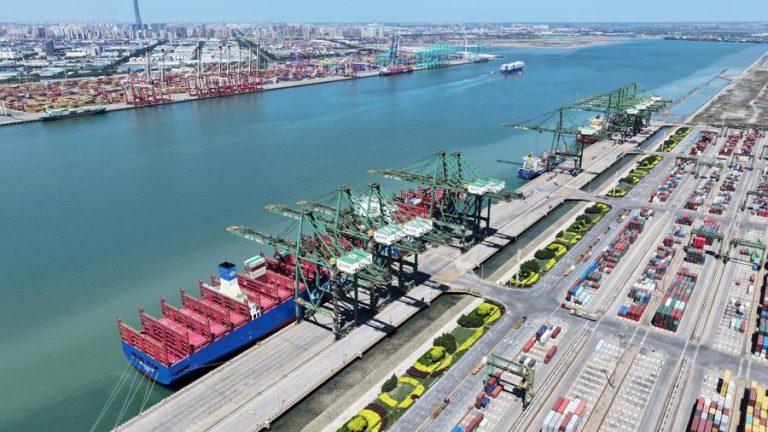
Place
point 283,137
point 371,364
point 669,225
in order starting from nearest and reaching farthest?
point 371,364, point 669,225, point 283,137

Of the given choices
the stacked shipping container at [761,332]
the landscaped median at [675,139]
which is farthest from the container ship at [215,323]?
the landscaped median at [675,139]

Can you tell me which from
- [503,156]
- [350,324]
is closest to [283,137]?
[503,156]

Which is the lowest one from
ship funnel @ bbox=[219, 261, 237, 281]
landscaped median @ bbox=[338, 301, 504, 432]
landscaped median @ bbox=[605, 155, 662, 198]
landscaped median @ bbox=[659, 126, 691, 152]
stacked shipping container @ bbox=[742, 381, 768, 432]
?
landscaped median @ bbox=[338, 301, 504, 432]

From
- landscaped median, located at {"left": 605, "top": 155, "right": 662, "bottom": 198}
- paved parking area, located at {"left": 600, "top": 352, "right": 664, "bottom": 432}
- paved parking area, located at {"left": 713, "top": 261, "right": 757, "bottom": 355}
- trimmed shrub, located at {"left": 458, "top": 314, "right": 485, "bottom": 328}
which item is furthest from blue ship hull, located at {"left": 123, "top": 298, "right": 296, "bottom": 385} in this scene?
landscaped median, located at {"left": 605, "top": 155, "right": 662, "bottom": 198}

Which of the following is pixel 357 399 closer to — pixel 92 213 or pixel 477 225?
pixel 477 225

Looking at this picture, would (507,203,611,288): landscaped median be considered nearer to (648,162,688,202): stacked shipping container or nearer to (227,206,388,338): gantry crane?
(648,162,688,202): stacked shipping container

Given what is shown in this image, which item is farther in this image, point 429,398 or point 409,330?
point 409,330
